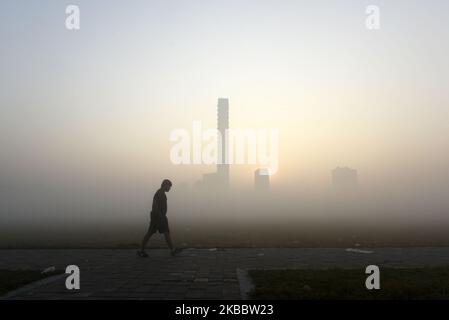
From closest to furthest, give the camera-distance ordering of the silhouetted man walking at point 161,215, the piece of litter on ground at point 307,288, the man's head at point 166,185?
the piece of litter on ground at point 307,288 < the silhouetted man walking at point 161,215 < the man's head at point 166,185

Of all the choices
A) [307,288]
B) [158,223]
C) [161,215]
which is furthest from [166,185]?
[307,288]

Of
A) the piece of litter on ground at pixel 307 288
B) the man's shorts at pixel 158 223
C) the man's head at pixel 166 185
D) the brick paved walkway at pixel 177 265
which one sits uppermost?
the man's head at pixel 166 185

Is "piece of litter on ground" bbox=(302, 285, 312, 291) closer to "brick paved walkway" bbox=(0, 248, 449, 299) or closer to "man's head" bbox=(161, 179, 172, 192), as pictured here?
"brick paved walkway" bbox=(0, 248, 449, 299)

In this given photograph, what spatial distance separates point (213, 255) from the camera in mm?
13797

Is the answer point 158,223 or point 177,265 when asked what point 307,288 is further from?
point 158,223

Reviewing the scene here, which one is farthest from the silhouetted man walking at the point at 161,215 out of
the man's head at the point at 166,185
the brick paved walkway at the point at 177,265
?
the brick paved walkway at the point at 177,265

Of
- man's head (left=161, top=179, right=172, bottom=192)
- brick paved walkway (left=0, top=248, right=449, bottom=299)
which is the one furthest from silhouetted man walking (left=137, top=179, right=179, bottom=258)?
brick paved walkway (left=0, top=248, right=449, bottom=299)

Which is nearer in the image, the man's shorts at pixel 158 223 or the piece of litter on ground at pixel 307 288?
the piece of litter on ground at pixel 307 288

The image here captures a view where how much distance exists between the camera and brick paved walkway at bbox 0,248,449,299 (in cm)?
806

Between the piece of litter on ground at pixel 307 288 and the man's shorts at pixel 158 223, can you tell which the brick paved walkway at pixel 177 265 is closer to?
the man's shorts at pixel 158 223

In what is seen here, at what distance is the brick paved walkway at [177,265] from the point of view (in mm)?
8062
